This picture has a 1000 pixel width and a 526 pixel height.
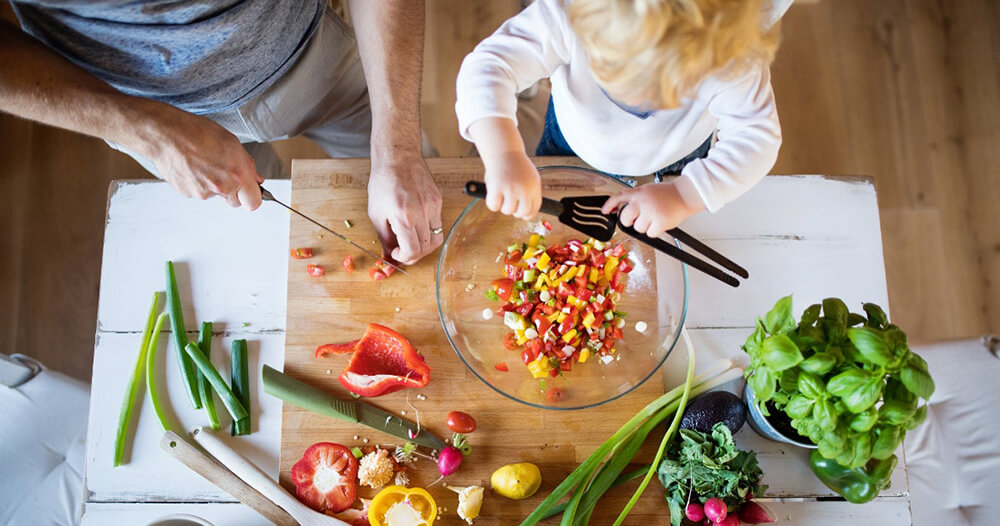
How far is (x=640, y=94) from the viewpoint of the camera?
34.8 inches

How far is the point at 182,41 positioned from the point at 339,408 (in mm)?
748

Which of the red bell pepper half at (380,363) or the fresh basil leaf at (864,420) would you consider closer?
the fresh basil leaf at (864,420)

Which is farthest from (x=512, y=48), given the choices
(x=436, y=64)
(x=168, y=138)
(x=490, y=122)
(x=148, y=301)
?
(x=436, y=64)

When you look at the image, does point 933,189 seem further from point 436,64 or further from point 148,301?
point 148,301

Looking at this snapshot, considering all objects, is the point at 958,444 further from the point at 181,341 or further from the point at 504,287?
the point at 181,341

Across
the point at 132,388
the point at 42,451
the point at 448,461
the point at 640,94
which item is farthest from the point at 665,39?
the point at 42,451

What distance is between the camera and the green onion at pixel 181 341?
1.20 meters

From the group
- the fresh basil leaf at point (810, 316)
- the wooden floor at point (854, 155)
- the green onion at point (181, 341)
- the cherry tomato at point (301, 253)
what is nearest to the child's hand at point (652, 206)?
the fresh basil leaf at point (810, 316)

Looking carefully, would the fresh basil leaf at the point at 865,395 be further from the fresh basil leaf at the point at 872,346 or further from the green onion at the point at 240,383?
the green onion at the point at 240,383

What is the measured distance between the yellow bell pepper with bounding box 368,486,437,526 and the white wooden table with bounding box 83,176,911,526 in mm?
258

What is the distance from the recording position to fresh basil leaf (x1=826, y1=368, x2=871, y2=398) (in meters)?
0.82

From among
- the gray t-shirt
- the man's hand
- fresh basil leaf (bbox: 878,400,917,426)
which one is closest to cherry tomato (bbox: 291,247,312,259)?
the man's hand

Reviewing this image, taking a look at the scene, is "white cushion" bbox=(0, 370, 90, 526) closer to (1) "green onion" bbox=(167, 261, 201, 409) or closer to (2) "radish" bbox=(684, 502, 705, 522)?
(1) "green onion" bbox=(167, 261, 201, 409)

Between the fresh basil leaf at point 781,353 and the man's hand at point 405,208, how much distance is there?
650 mm
